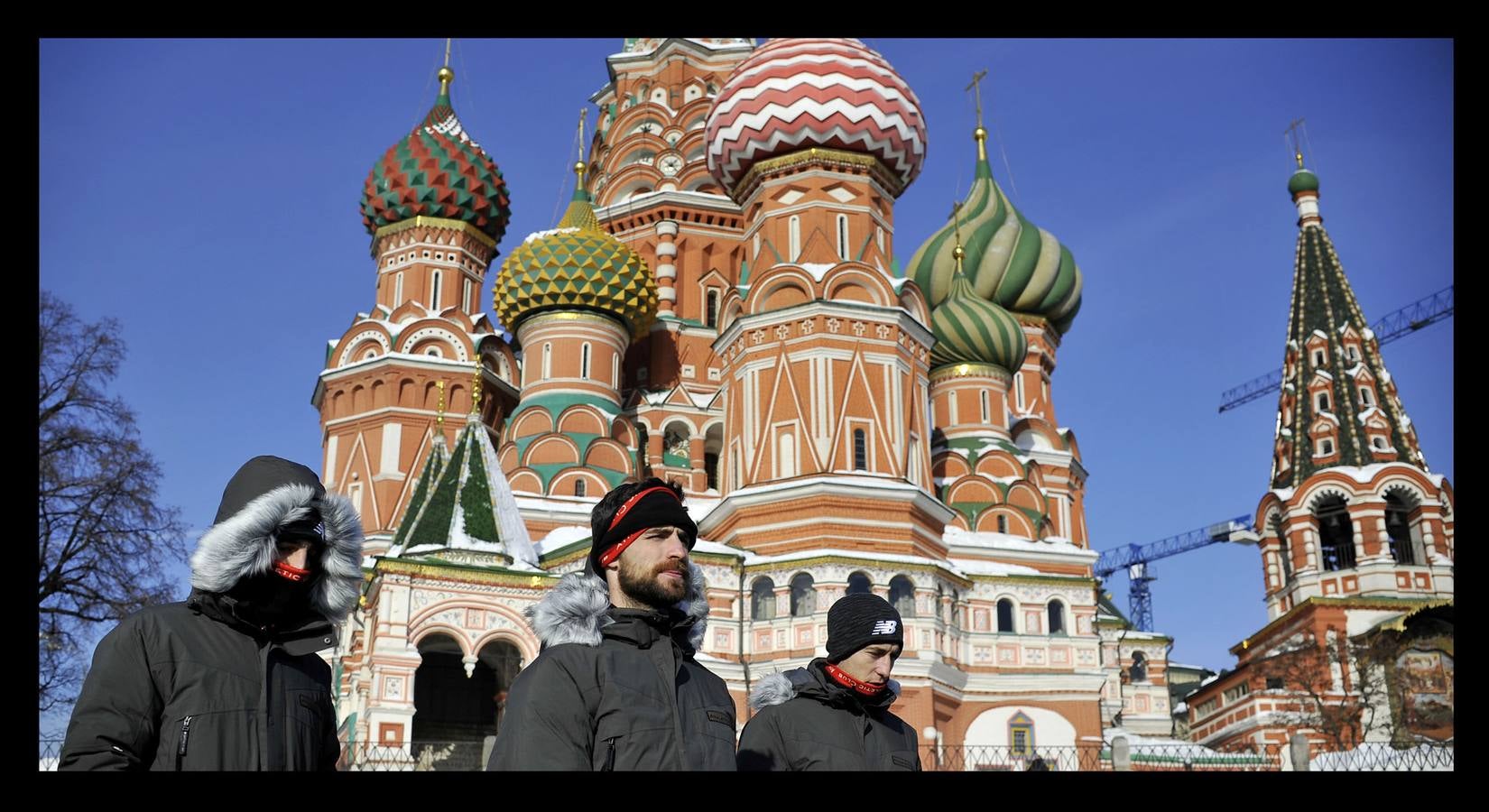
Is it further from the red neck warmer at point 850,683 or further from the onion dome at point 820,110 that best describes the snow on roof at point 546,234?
the red neck warmer at point 850,683

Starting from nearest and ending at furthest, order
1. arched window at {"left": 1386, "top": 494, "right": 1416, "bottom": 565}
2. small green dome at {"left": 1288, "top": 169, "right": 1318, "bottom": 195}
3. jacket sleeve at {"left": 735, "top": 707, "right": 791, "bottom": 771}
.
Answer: jacket sleeve at {"left": 735, "top": 707, "right": 791, "bottom": 771}
arched window at {"left": 1386, "top": 494, "right": 1416, "bottom": 565}
small green dome at {"left": 1288, "top": 169, "right": 1318, "bottom": 195}

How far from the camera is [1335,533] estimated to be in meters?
33.2

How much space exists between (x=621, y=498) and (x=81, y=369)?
14835mm

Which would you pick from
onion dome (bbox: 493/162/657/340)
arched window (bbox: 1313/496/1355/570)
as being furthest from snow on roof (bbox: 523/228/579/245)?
arched window (bbox: 1313/496/1355/570)

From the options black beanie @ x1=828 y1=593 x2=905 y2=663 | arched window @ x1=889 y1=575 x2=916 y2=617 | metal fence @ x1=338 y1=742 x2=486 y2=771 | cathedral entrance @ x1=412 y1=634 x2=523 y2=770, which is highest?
arched window @ x1=889 y1=575 x2=916 y2=617

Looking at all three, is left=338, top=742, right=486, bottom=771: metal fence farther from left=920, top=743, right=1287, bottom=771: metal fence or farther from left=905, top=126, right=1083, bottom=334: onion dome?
left=905, top=126, right=1083, bottom=334: onion dome

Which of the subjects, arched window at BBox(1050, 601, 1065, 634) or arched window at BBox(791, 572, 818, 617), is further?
arched window at BBox(1050, 601, 1065, 634)

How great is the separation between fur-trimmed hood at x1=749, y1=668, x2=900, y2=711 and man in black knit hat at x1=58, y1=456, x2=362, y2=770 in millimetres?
1458

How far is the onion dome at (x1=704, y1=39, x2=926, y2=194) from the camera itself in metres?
24.3

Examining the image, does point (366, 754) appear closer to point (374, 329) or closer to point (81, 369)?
point (81, 369)

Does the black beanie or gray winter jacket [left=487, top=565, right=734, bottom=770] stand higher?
the black beanie

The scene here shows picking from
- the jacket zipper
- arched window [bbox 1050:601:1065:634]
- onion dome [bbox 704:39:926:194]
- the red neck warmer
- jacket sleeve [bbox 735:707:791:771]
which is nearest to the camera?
the jacket zipper

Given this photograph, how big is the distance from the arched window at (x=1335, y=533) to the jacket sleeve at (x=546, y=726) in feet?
106

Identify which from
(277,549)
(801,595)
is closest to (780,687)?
(277,549)
